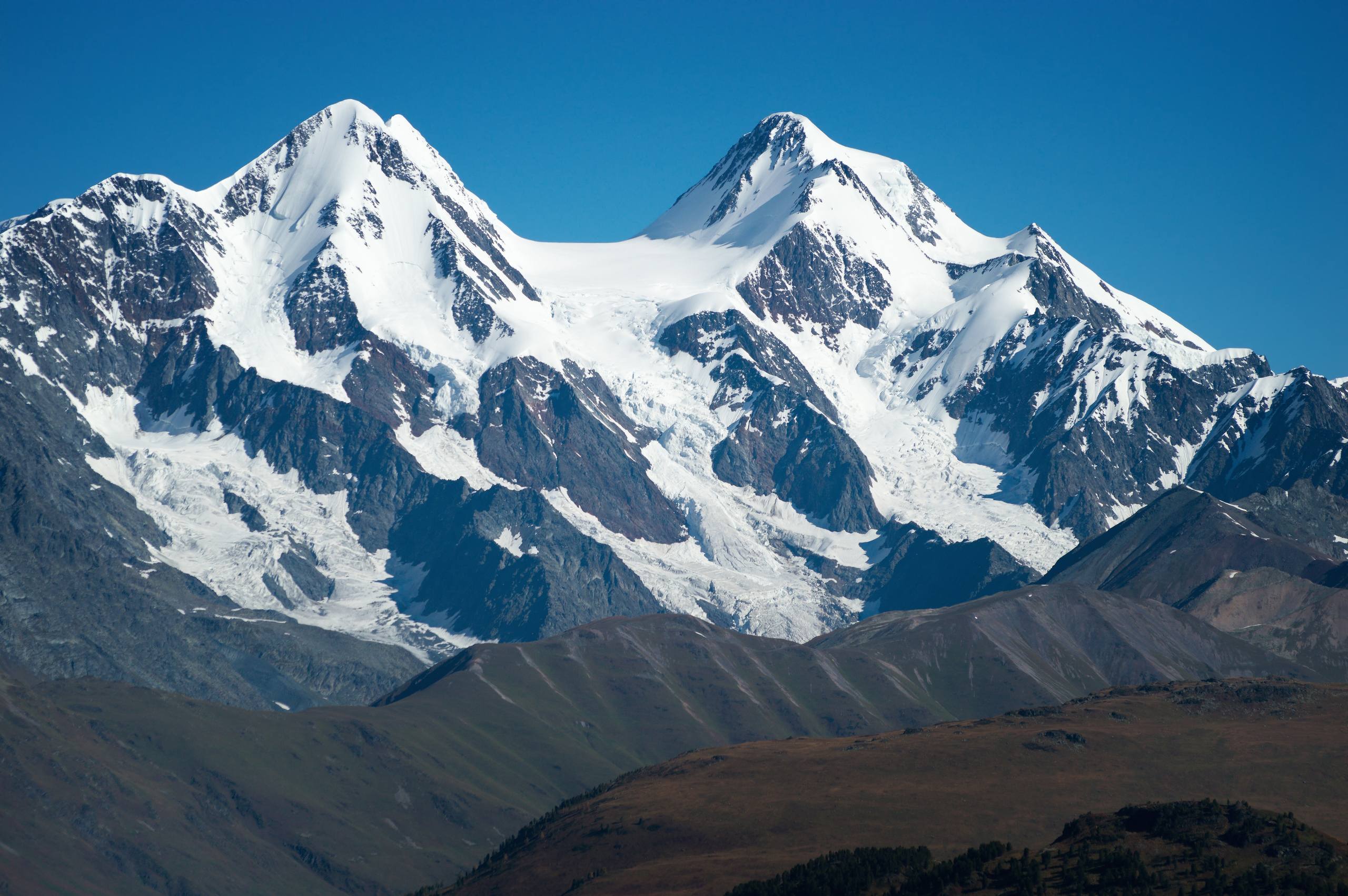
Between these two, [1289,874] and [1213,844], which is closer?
[1289,874]

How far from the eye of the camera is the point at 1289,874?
184625 mm

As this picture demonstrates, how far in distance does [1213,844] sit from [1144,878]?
15.7 metres

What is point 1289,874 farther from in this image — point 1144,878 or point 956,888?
point 956,888

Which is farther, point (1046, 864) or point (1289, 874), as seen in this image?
point (1046, 864)

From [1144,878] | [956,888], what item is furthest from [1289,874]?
[956,888]

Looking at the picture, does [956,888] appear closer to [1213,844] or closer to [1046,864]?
[1046,864]

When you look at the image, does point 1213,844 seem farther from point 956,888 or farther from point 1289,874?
point 956,888

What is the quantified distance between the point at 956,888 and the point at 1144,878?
1881cm

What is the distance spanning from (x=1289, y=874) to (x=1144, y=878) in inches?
540

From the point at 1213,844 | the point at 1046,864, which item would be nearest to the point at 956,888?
the point at 1046,864

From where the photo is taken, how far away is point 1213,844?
654ft

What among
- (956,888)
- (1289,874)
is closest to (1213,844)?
(1289,874)

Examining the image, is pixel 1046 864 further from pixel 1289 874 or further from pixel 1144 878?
pixel 1289 874

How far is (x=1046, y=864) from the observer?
19712 centimetres
